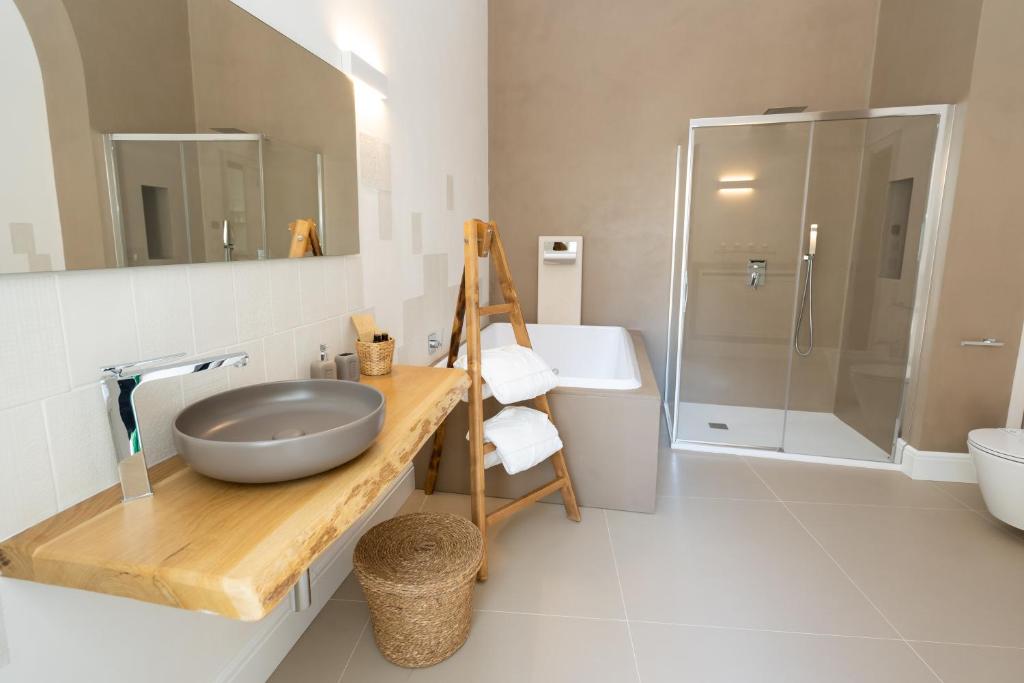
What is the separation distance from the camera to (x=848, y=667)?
5.08 feet

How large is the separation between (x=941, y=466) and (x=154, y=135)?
353 centimetres

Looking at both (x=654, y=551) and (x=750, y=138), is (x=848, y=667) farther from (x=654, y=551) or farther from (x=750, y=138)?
(x=750, y=138)

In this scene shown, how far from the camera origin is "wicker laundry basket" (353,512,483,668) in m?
1.49

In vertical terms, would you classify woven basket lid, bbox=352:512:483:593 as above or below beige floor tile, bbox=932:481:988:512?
above

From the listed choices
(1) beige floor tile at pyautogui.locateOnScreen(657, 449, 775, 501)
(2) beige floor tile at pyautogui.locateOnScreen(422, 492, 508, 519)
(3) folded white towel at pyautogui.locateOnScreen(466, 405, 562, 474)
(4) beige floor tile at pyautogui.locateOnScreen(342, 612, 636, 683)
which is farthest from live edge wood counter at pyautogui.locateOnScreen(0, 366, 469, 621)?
(1) beige floor tile at pyautogui.locateOnScreen(657, 449, 775, 501)

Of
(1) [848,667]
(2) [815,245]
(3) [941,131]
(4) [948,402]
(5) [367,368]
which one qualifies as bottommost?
(1) [848,667]

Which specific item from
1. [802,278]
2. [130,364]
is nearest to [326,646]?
[130,364]

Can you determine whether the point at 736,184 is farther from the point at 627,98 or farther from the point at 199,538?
the point at 199,538

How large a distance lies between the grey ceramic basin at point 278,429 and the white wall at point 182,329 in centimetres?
10

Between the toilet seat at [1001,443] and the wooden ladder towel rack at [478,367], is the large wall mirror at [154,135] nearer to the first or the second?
the wooden ladder towel rack at [478,367]

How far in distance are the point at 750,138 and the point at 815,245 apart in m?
0.80

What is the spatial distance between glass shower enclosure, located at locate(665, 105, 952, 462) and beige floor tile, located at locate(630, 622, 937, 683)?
1.58 m

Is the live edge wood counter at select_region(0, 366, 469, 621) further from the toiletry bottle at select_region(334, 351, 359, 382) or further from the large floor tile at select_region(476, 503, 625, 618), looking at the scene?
the large floor tile at select_region(476, 503, 625, 618)

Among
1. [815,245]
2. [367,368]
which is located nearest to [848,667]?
[367,368]
